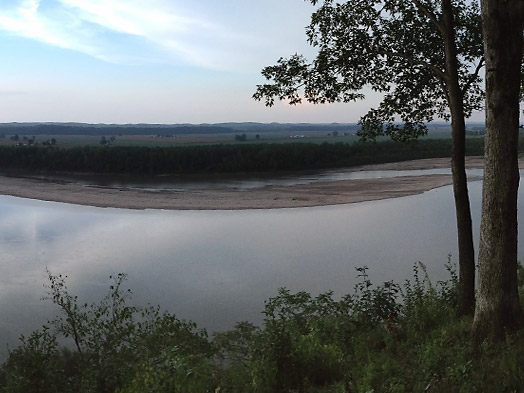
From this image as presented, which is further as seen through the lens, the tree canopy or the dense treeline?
the dense treeline

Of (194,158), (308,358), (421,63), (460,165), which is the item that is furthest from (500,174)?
(194,158)

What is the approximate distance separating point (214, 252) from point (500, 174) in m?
18.0

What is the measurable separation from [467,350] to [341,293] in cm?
977

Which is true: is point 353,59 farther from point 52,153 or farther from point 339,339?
point 52,153

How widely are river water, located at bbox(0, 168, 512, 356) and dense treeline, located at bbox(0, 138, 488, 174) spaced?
28637 millimetres

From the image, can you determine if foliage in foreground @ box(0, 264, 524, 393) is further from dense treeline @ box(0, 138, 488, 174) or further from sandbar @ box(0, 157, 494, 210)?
dense treeline @ box(0, 138, 488, 174)

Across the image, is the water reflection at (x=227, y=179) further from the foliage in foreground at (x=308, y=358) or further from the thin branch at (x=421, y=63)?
the thin branch at (x=421, y=63)

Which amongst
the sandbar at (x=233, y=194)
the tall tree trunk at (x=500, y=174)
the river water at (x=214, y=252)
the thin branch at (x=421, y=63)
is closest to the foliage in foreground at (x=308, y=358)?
the tall tree trunk at (x=500, y=174)

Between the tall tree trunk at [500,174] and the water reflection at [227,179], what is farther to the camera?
the water reflection at [227,179]

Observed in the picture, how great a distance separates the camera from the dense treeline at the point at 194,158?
216ft

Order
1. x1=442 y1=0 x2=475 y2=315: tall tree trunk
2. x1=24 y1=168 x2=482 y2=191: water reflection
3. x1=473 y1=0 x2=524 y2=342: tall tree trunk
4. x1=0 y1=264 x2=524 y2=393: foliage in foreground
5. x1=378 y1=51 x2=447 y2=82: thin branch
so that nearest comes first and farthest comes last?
x1=0 y1=264 x2=524 y2=393: foliage in foreground
x1=473 y1=0 x2=524 y2=342: tall tree trunk
x1=442 y1=0 x2=475 y2=315: tall tree trunk
x1=378 y1=51 x2=447 y2=82: thin branch
x1=24 y1=168 x2=482 y2=191: water reflection

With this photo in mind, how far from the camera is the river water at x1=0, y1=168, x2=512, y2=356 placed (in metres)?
17.0

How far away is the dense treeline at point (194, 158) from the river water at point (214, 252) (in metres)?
28.6

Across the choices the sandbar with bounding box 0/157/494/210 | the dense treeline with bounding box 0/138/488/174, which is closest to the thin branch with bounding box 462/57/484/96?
the sandbar with bounding box 0/157/494/210
